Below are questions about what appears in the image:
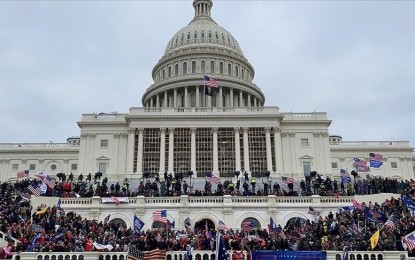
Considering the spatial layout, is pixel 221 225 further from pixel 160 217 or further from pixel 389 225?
pixel 389 225

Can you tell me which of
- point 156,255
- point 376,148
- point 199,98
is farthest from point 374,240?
point 199,98

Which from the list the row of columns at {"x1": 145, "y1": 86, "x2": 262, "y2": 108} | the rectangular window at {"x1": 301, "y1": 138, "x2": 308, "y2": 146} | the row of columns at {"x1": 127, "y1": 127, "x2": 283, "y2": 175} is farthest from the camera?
the row of columns at {"x1": 145, "y1": 86, "x2": 262, "y2": 108}

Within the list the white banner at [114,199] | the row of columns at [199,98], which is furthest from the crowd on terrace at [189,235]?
the row of columns at [199,98]

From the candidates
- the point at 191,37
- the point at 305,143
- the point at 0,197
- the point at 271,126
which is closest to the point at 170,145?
the point at 271,126

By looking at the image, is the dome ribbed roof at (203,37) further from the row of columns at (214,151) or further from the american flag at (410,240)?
the american flag at (410,240)

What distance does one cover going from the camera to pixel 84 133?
80625 millimetres

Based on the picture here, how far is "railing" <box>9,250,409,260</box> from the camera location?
30.4m

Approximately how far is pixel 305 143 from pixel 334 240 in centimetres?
4787

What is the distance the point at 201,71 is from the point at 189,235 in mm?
73404

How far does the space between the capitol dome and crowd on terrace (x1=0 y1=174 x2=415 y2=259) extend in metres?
60.5

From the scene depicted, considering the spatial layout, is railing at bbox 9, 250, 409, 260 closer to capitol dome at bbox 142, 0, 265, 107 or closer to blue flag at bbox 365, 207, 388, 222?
blue flag at bbox 365, 207, 388, 222

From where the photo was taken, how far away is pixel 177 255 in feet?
103

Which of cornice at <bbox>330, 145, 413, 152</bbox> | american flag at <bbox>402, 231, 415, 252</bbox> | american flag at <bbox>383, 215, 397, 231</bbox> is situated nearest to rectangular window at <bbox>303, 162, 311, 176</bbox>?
cornice at <bbox>330, 145, 413, 152</bbox>

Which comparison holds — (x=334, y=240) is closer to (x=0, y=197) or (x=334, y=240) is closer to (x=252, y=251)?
(x=252, y=251)
